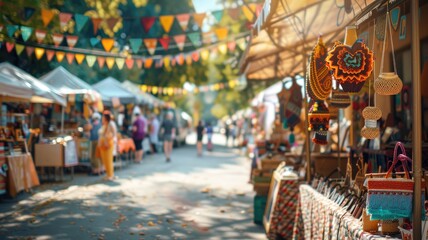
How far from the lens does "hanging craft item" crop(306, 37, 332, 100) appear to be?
17.3ft

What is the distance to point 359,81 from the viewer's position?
454 cm

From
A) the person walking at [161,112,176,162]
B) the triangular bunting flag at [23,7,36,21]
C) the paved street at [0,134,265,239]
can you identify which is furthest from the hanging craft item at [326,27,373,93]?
the person walking at [161,112,176,162]

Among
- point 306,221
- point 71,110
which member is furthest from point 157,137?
point 306,221

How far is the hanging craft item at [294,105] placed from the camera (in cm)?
982

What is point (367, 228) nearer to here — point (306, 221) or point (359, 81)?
point (359, 81)

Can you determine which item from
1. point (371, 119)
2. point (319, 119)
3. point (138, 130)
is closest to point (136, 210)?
point (319, 119)

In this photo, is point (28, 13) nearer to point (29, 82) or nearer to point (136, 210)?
point (29, 82)

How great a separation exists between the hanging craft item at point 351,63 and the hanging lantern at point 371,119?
0.88 feet

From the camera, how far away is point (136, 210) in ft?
33.6

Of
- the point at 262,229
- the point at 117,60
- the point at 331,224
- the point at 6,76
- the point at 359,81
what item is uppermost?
the point at 117,60

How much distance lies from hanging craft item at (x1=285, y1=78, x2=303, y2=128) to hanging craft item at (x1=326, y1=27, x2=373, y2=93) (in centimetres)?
523

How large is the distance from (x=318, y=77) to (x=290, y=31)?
162 inches

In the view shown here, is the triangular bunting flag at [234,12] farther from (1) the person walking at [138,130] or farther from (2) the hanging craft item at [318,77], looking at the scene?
(1) the person walking at [138,130]

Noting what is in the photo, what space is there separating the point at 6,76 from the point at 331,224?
8934 millimetres
